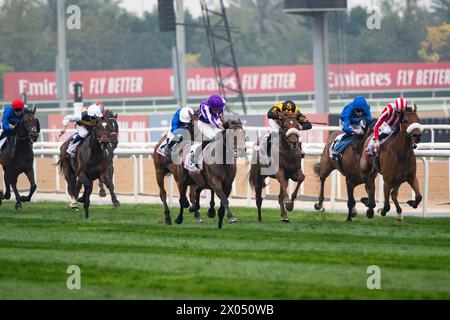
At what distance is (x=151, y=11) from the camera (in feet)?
214

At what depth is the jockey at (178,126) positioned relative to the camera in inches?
652

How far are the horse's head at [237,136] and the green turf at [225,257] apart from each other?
0.95 meters

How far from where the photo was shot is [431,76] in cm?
4647

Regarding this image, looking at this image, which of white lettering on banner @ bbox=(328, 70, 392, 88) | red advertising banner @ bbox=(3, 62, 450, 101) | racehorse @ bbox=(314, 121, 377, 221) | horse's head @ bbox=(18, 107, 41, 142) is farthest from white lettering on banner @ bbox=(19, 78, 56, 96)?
racehorse @ bbox=(314, 121, 377, 221)

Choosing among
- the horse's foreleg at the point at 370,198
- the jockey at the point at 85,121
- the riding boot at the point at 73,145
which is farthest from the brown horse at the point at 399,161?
the riding boot at the point at 73,145

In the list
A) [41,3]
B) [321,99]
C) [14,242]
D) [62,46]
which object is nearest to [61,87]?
[62,46]

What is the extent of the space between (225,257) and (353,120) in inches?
211

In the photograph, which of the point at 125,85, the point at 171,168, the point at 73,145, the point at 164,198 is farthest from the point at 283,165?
the point at 125,85

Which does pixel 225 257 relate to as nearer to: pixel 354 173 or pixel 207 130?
pixel 207 130

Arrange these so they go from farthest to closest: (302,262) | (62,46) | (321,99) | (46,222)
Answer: (62,46) → (321,99) → (46,222) → (302,262)

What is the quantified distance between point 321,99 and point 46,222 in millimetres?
14690

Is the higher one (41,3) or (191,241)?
(41,3)

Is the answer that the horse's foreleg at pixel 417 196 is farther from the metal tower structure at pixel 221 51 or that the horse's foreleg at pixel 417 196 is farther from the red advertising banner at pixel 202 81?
the red advertising banner at pixel 202 81
